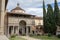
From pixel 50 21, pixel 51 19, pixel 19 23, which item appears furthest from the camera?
pixel 19 23

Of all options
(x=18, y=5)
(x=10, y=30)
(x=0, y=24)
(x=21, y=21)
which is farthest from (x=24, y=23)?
(x=0, y=24)

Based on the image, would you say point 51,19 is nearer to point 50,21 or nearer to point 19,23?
point 50,21

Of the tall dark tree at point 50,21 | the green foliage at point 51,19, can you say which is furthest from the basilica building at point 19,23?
the tall dark tree at point 50,21

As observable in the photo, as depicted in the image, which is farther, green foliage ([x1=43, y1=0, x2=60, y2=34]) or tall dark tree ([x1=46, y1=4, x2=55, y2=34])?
tall dark tree ([x1=46, y1=4, x2=55, y2=34])

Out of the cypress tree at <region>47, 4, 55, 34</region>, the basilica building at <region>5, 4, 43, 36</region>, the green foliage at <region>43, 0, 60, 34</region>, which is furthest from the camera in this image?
the basilica building at <region>5, 4, 43, 36</region>

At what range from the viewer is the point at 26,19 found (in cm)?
4800

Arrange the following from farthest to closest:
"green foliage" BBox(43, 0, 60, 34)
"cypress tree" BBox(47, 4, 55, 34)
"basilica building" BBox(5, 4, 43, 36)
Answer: "basilica building" BBox(5, 4, 43, 36), "cypress tree" BBox(47, 4, 55, 34), "green foliage" BBox(43, 0, 60, 34)

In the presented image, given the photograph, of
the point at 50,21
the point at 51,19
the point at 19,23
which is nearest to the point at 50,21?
the point at 50,21

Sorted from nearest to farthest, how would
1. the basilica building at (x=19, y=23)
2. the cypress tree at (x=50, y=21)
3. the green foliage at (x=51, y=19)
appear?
1. the green foliage at (x=51, y=19)
2. the cypress tree at (x=50, y=21)
3. the basilica building at (x=19, y=23)

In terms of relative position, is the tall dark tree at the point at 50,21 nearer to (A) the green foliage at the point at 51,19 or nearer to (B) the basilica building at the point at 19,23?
(A) the green foliage at the point at 51,19

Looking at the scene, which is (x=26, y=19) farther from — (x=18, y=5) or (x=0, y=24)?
(x=0, y=24)

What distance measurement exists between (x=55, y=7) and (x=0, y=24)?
3716cm

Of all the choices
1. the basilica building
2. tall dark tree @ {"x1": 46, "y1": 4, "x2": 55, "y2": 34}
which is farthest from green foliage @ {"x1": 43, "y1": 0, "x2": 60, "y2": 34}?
the basilica building

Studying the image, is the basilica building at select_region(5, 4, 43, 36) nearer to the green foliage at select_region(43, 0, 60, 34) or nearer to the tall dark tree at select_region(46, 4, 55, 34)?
the green foliage at select_region(43, 0, 60, 34)
